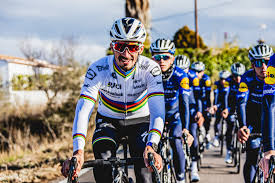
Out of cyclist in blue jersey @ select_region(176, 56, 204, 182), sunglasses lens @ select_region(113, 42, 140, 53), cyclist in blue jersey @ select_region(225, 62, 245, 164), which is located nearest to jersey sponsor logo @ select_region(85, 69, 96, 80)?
sunglasses lens @ select_region(113, 42, 140, 53)

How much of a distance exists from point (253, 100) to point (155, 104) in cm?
203

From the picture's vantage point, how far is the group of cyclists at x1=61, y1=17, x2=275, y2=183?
2846 millimetres

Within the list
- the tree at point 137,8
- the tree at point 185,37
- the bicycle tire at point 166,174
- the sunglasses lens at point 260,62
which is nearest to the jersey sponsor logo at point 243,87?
the sunglasses lens at point 260,62

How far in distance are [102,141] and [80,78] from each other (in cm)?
978

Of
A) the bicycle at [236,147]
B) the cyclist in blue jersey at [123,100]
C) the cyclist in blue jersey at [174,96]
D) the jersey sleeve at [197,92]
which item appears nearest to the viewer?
the cyclist in blue jersey at [123,100]

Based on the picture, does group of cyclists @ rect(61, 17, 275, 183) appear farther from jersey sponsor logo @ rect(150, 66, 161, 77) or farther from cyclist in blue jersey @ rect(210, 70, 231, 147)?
cyclist in blue jersey @ rect(210, 70, 231, 147)

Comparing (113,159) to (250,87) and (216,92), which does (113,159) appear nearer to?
(250,87)

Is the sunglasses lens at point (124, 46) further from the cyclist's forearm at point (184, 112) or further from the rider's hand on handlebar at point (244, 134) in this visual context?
the cyclist's forearm at point (184, 112)

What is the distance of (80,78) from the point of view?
12758 millimetres

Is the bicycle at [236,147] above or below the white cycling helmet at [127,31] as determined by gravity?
below

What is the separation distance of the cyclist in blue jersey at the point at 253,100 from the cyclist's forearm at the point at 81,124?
227cm

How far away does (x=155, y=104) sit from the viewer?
318cm

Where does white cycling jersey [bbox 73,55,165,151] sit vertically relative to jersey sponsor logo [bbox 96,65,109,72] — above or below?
below

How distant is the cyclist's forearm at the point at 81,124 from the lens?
9.35ft
